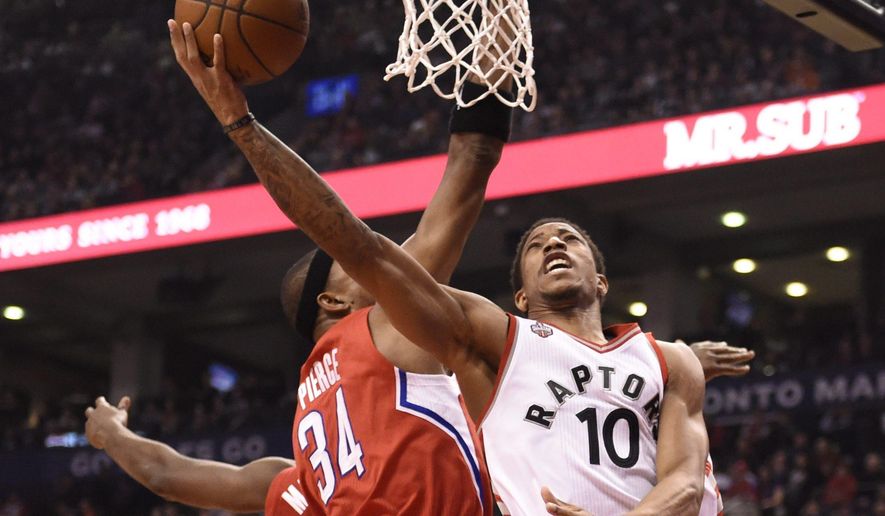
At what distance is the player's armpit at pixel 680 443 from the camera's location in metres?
2.87

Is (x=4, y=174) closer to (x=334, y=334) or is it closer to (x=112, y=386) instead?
(x=112, y=386)

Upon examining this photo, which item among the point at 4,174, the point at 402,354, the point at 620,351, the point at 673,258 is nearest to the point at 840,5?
the point at 620,351

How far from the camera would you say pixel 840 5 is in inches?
172

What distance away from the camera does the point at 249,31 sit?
2.87 m

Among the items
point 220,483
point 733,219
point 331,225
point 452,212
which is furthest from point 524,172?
point 331,225

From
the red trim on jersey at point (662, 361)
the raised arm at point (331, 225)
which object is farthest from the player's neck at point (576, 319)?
the raised arm at point (331, 225)

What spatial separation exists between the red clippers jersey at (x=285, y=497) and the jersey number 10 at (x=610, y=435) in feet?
3.08

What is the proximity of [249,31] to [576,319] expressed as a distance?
3.51ft

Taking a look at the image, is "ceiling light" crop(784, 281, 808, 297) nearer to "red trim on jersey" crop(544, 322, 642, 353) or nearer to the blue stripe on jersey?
"red trim on jersey" crop(544, 322, 642, 353)

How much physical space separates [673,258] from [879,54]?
408cm

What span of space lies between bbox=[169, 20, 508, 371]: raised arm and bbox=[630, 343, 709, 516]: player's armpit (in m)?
0.53

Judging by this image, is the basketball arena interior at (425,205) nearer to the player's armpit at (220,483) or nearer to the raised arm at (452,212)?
the player's armpit at (220,483)

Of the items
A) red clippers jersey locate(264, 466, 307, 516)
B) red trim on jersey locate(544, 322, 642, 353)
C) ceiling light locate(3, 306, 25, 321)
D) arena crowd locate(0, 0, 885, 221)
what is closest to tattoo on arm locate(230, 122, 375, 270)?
red trim on jersey locate(544, 322, 642, 353)

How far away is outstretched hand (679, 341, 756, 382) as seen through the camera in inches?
144
